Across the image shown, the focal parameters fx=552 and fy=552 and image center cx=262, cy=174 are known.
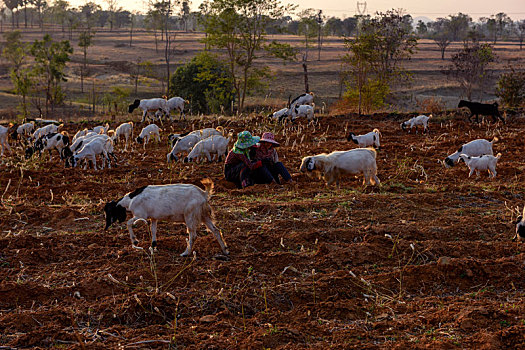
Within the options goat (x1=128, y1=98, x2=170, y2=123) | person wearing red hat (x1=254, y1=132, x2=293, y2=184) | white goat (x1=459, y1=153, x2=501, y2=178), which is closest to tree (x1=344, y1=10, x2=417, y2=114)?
goat (x1=128, y1=98, x2=170, y2=123)

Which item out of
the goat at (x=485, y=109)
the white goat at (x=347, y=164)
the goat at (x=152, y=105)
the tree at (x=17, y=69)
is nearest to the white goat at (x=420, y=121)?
the goat at (x=485, y=109)

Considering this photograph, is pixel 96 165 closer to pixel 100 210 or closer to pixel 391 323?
pixel 100 210

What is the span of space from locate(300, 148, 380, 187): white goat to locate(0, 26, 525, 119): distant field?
23.5 meters

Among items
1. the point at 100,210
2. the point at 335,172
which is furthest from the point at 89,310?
the point at 335,172

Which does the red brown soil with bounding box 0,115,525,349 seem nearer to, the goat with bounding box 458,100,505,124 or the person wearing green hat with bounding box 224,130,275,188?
the person wearing green hat with bounding box 224,130,275,188

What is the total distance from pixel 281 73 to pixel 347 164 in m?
52.7

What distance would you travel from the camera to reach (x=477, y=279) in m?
5.74

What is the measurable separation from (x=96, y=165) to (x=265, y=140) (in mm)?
5295

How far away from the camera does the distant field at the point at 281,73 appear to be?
159 feet

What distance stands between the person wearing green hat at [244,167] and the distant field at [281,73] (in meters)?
22.7

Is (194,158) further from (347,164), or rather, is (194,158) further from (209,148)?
(347,164)

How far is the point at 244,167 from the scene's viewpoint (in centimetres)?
1111

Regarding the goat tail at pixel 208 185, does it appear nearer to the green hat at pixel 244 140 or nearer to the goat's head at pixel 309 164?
the goat's head at pixel 309 164

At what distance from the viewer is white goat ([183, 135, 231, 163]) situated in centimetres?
1399
